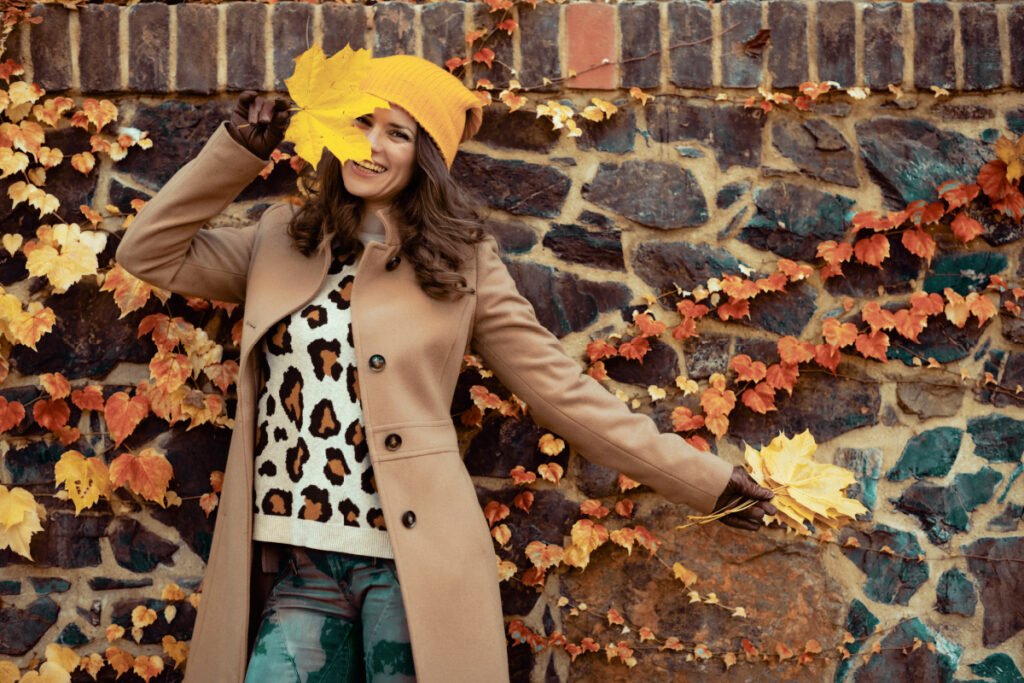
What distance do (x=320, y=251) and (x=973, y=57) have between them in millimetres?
1777

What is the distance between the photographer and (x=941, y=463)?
2.73 m

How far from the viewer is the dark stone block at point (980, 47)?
8.70ft

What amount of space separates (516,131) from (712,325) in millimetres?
741

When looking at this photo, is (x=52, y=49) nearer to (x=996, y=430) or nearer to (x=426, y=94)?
(x=426, y=94)

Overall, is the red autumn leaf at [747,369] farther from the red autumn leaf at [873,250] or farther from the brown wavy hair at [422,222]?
the brown wavy hair at [422,222]

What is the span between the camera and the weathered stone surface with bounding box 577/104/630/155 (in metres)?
2.69

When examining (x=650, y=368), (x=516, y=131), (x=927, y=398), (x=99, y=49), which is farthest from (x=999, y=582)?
(x=99, y=49)

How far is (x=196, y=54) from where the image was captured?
2.59 m

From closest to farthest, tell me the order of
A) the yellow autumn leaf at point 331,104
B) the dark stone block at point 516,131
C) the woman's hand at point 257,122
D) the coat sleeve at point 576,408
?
1. the yellow autumn leaf at point 331,104
2. the woman's hand at point 257,122
3. the coat sleeve at point 576,408
4. the dark stone block at point 516,131

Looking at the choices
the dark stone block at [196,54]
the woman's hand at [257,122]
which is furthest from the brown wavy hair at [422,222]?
the dark stone block at [196,54]

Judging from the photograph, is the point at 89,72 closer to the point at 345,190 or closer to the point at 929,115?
the point at 345,190

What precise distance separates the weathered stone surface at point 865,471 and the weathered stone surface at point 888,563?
0.20ft

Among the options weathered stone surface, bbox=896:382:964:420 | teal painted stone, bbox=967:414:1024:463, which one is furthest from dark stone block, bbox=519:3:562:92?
teal painted stone, bbox=967:414:1024:463

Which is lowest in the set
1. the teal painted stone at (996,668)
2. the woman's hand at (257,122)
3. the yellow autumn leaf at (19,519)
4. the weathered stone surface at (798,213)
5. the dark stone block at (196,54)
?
the teal painted stone at (996,668)
